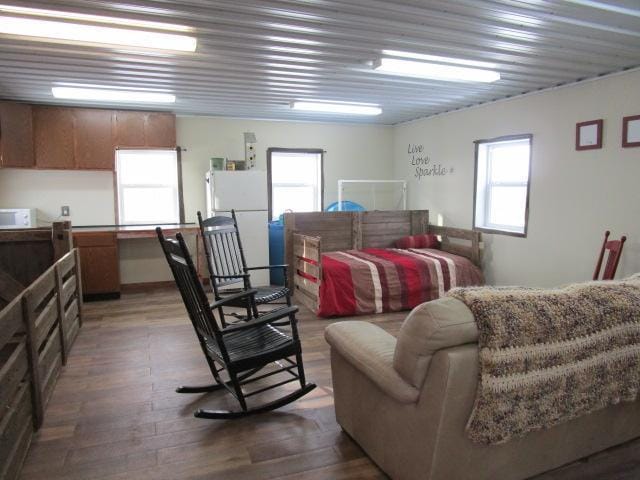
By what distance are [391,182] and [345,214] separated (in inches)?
53.6

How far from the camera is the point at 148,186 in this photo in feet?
18.7

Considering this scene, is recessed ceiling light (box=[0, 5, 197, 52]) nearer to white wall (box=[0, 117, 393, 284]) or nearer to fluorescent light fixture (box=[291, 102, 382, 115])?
fluorescent light fixture (box=[291, 102, 382, 115])

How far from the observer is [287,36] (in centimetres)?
285

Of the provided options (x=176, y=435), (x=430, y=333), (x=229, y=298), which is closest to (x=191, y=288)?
(x=229, y=298)

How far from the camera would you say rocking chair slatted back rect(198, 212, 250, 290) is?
3680 mm

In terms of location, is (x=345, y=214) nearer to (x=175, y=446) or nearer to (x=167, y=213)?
(x=167, y=213)

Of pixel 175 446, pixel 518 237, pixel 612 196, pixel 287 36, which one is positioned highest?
pixel 287 36

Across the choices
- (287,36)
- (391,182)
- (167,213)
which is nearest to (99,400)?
(287,36)

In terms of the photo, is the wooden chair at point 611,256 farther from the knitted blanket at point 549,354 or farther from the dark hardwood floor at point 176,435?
the knitted blanket at point 549,354

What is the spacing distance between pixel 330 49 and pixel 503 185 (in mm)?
2832

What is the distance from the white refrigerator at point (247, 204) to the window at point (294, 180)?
32.2 inches

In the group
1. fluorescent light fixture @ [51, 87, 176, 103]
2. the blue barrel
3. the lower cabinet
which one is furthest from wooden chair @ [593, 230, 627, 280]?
the lower cabinet

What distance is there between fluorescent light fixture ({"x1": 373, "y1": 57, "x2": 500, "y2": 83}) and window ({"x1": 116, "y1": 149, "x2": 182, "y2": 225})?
3282 mm

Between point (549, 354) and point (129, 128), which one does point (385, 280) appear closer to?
point (549, 354)
